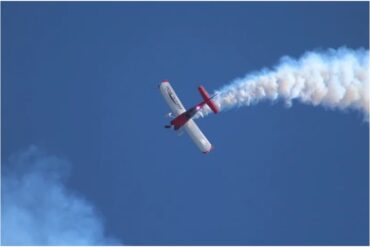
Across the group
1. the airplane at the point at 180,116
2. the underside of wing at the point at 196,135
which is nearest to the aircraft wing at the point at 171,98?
the airplane at the point at 180,116

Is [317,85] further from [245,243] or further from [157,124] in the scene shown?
[157,124]

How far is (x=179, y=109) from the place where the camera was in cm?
5094

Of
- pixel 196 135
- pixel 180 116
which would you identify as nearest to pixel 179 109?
pixel 180 116

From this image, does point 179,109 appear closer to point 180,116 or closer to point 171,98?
point 180,116

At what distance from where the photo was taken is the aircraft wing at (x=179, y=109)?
50.9 m

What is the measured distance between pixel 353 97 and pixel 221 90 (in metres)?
8.17

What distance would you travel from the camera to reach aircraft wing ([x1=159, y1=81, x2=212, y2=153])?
50.9 metres

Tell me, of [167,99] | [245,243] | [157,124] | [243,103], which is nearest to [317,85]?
[243,103]

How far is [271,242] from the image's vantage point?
71375 millimetres

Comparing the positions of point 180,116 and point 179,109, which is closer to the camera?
point 180,116

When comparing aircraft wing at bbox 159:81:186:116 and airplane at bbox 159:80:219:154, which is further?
aircraft wing at bbox 159:81:186:116

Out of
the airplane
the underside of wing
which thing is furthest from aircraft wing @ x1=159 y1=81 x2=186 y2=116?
the underside of wing

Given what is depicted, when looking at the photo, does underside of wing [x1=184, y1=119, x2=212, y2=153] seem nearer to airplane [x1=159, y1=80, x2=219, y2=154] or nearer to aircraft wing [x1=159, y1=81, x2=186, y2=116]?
airplane [x1=159, y1=80, x2=219, y2=154]

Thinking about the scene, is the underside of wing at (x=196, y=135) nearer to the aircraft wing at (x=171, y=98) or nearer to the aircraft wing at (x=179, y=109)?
the aircraft wing at (x=179, y=109)
